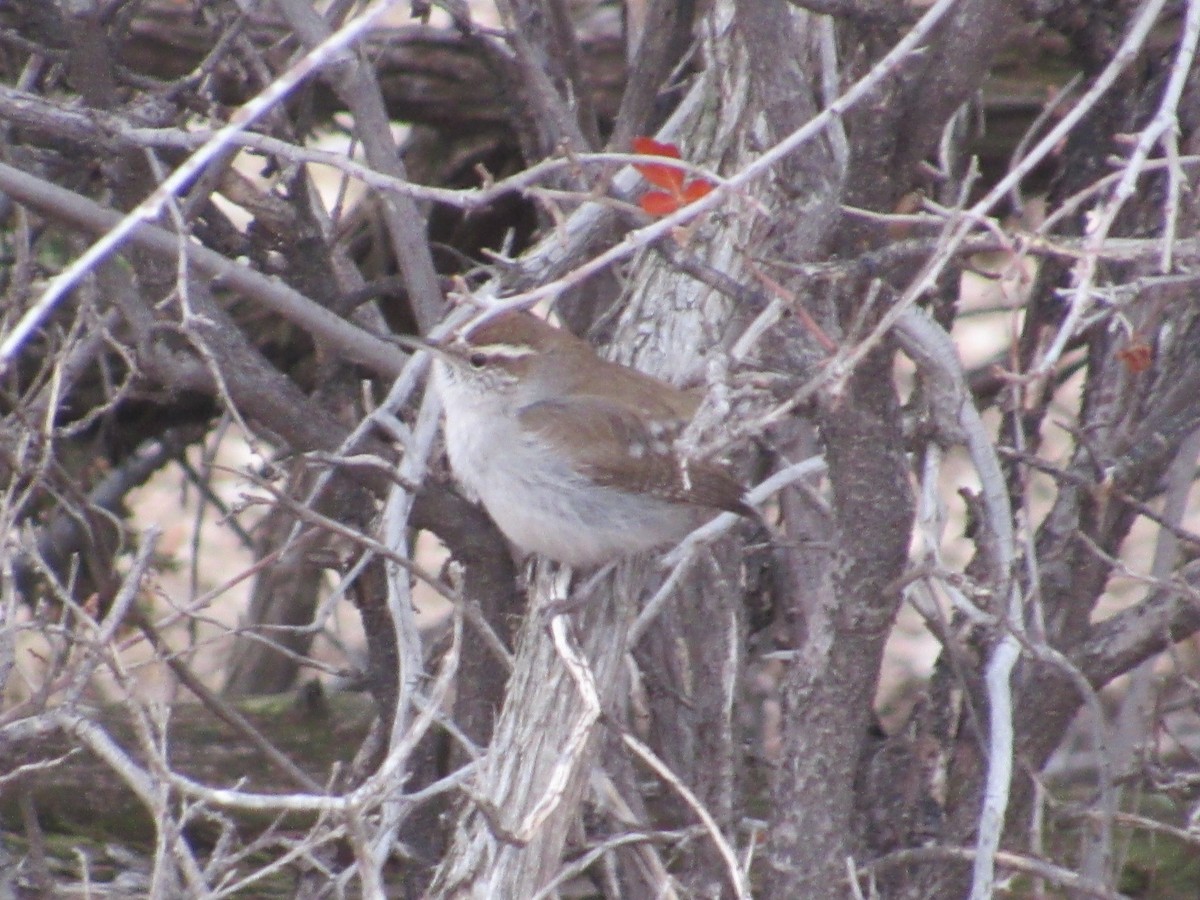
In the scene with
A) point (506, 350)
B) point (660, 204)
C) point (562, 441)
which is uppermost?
point (660, 204)

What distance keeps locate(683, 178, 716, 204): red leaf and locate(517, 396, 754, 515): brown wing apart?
1.08m

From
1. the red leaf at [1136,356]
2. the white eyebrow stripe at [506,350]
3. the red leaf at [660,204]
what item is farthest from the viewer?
the white eyebrow stripe at [506,350]

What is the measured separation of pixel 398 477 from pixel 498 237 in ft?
7.13

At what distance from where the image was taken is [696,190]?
2.93 metres

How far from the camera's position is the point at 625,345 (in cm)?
420

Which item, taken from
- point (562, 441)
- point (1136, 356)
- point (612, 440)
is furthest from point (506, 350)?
point (1136, 356)

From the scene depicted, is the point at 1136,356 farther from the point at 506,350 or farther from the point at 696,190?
the point at 506,350

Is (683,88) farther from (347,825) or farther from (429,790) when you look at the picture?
(347,825)

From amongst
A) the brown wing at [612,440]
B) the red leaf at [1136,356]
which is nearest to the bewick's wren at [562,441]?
the brown wing at [612,440]

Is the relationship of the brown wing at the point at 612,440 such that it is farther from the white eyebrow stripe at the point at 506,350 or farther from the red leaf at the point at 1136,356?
the red leaf at the point at 1136,356

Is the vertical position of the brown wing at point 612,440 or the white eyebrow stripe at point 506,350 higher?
the white eyebrow stripe at point 506,350

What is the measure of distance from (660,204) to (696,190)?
10 centimetres

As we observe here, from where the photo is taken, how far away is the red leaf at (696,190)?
9.43 ft

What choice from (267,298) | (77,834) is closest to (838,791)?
(267,298)
